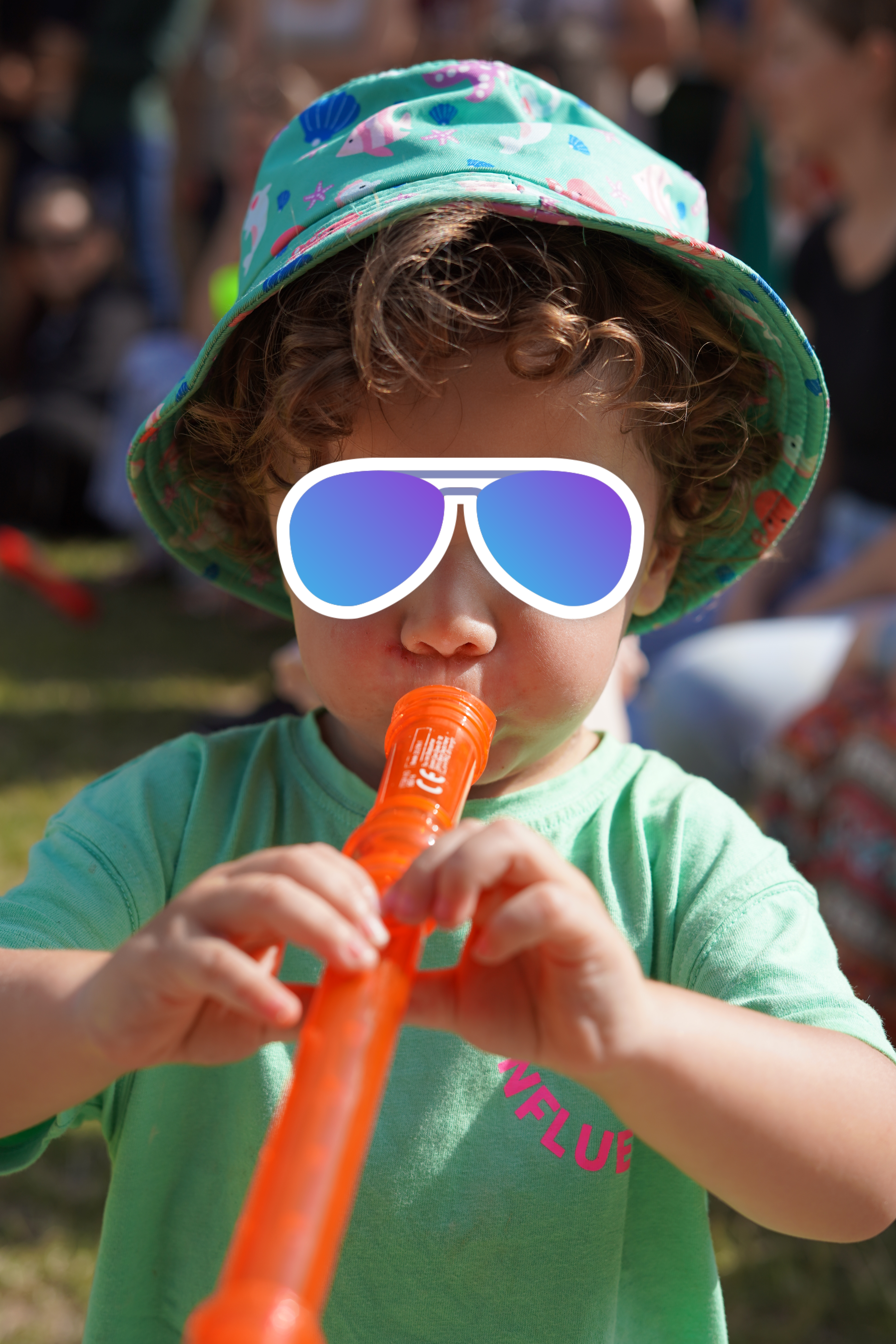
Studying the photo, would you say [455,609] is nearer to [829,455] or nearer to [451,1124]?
[451,1124]

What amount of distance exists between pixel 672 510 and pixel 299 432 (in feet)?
1.32

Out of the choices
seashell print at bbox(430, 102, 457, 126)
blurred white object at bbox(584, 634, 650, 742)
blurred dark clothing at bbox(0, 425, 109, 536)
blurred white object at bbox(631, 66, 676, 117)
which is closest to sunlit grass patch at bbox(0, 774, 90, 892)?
blurred white object at bbox(584, 634, 650, 742)

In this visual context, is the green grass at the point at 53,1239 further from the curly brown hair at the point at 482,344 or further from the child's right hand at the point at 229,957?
the curly brown hair at the point at 482,344

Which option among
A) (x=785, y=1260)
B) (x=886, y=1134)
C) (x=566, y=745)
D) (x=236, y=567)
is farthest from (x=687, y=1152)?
(x=785, y=1260)

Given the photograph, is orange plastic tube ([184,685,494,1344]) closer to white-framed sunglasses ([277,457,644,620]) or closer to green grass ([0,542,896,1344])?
white-framed sunglasses ([277,457,644,620])

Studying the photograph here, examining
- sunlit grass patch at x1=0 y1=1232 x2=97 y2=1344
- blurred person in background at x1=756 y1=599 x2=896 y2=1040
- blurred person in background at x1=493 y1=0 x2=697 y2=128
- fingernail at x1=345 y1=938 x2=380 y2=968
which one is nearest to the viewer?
fingernail at x1=345 y1=938 x2=380 y2=968

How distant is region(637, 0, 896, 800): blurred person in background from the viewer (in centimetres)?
284

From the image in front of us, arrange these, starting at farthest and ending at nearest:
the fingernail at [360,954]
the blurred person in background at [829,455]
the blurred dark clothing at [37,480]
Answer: the blurred dark clothing at [37,480] → the blurred person in background at [829,455] → the fingernail at [360,954]

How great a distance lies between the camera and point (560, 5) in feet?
A: 16.1

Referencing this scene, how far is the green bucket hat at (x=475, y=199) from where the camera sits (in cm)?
111

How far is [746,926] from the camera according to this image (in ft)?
3.67

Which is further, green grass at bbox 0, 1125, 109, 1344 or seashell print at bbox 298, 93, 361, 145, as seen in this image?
green grass at bbox 0, 1125, 109, 1344

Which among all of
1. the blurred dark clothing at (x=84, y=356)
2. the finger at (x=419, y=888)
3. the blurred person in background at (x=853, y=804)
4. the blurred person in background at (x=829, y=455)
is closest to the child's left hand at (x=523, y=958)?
the finger at (x=419, y=888)

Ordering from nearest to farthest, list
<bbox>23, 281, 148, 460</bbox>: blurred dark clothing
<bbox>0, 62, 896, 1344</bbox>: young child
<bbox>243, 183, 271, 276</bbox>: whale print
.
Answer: <bbox>0, 62, 896, 1344</bbox>: young child → <bbox>243, 183, 271, 276</bbox>: whale print → <bbox>23, 281, 148, 460</bbox>: blurred dark clothing
